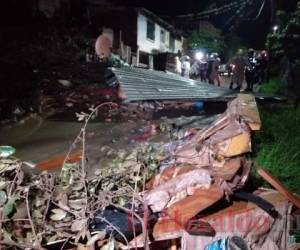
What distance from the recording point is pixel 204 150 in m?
4.81

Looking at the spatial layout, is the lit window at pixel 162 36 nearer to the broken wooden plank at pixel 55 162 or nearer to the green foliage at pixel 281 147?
the green foliage at pixel 281 147

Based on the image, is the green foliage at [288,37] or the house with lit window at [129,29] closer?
the green foliage at [288,37]

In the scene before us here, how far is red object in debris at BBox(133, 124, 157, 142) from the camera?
798cm

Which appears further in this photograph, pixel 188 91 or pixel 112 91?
pixel 112 91

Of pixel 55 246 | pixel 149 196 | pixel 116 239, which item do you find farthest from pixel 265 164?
pixel 55 246

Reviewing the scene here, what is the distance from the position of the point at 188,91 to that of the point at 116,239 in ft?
20.1

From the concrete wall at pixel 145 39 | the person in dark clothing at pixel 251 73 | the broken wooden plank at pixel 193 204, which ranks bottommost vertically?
the broken wooden plank at pixel 193 204

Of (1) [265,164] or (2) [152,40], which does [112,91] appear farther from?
(2) [152,40]

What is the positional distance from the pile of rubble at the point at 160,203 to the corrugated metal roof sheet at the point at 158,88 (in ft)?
10.4

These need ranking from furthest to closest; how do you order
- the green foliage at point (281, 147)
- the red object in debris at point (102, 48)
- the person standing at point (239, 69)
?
the red object in debris at point (102, 48) → the person standing at point (239, 69) → the green foliage at point (281, 147)

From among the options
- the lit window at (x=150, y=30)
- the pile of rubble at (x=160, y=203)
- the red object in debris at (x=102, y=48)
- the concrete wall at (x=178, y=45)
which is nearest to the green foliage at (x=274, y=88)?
the red object in debris at (x=102, y=48)

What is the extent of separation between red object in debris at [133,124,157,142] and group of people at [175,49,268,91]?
8623 millimetres

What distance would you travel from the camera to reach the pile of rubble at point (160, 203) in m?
3.76

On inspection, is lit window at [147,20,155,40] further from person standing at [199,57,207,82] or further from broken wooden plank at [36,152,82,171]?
broken wooden plank at [36,152,82,171]
